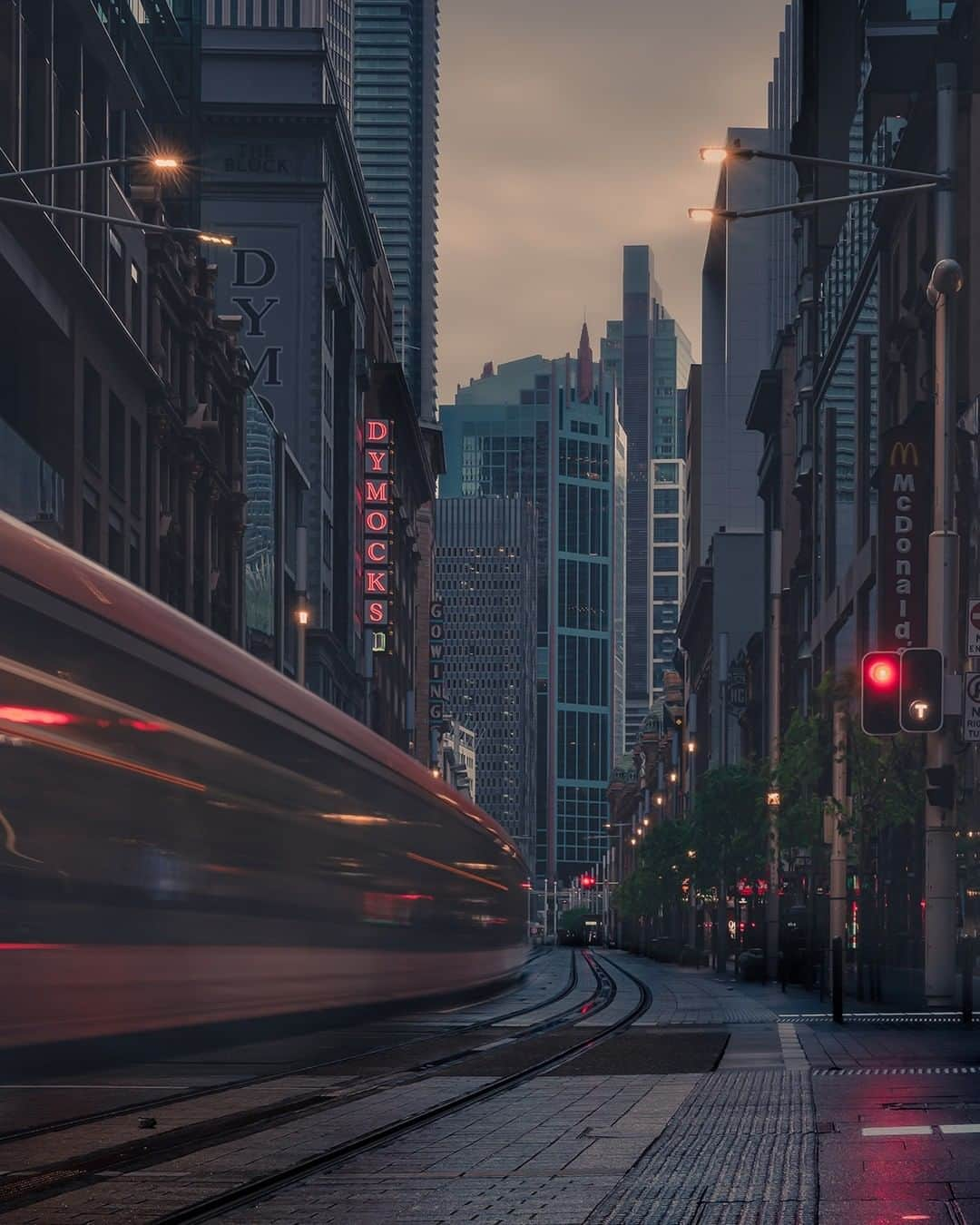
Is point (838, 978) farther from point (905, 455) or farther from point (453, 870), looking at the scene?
point (905, 455)

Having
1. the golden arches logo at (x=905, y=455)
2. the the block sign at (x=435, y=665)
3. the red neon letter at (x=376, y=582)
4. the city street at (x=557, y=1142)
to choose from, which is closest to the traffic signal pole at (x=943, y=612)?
the city street at (x=557, y=1142)

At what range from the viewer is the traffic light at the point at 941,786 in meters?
29.7

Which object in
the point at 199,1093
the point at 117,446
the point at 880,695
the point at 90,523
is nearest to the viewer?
the point at 199,1093

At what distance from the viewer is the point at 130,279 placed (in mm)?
56188

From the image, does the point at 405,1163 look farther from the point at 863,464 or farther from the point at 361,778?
the point at 863,464

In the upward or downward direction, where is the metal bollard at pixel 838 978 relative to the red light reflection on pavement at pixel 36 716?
downward

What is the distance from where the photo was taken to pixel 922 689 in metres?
26.4

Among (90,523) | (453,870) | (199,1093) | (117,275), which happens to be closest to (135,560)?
(90,523)

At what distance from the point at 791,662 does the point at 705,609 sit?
64785 mm

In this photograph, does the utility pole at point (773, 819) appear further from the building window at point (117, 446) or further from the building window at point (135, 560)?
the building window at point (117, 446)

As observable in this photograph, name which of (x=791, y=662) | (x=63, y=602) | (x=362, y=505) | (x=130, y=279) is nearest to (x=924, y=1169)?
(x=63, y=602)

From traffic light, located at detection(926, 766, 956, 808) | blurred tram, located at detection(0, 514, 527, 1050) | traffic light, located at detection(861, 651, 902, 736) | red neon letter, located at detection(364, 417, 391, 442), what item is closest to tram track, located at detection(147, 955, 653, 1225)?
blurred tram, located at detection(0, 514, 527, 1050)

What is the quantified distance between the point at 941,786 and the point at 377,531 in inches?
3521

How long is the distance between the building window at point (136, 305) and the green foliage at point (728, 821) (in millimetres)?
33917
